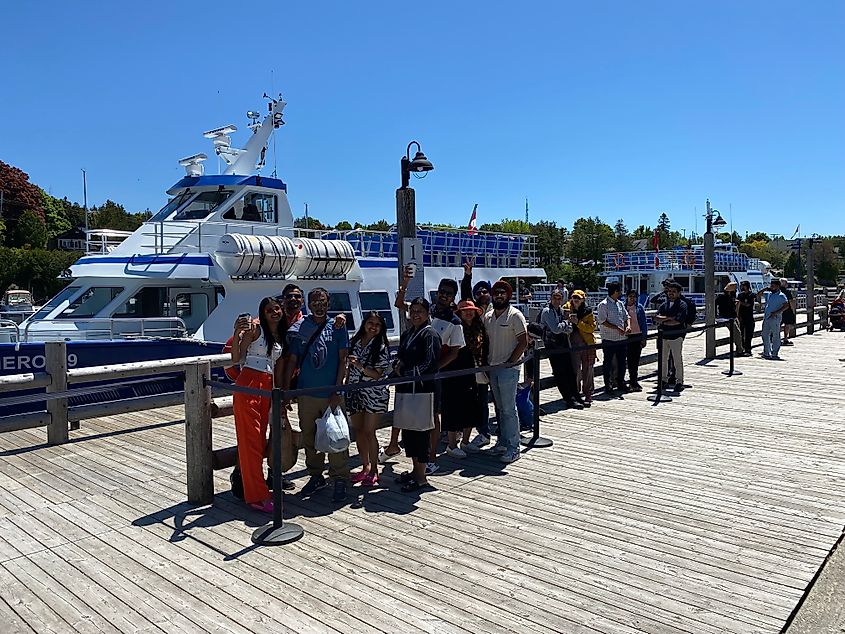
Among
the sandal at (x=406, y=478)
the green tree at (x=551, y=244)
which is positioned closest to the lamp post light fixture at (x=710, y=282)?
the sandal at (x=406, y=478)

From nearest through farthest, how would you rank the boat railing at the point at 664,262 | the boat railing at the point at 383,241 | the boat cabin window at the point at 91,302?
1. the boat cabin window at the point at 91,302
2. the boat railing at the point at 383,241
3. the boat railing at the point at 664,262

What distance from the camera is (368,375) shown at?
580cm

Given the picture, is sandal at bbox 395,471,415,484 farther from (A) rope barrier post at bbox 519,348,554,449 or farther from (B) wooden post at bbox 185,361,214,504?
(A) rope barrier post at bbox 519,348,554,449

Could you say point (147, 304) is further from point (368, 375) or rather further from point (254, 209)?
point (368, 375)

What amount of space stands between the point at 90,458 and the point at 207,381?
2.80 metres

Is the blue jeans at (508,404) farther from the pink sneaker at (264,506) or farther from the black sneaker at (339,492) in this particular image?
the pink sneaker at (264,506)

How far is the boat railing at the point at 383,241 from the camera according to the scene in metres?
14.3

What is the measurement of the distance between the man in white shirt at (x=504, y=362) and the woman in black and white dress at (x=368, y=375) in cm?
145

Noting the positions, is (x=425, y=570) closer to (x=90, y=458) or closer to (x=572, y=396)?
(x=90, y=458)

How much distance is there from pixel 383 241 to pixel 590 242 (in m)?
62.3

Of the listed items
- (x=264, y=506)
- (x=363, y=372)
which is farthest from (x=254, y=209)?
(x=264, y=506)

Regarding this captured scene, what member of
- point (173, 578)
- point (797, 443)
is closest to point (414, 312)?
point (173, 578)

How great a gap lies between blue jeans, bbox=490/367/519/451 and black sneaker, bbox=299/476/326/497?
76.6 inches

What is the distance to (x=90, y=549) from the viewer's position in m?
4.73
